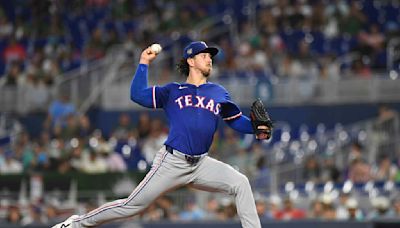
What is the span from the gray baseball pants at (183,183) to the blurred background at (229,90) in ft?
11.4

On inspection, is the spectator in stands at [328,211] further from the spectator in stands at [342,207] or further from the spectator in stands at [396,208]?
the spectator in stands at [396,208]

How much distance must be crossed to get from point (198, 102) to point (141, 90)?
19.4 inches

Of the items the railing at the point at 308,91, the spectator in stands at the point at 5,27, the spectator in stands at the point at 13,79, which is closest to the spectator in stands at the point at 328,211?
the railing at the point at 308,91

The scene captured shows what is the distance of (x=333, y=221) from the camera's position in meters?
12.7

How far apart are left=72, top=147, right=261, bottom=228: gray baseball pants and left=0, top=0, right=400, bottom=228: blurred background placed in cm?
348

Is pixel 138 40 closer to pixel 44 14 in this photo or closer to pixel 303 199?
pixel 44 14

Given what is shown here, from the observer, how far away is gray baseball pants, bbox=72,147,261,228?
9.36 metres

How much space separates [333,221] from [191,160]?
3764 mm

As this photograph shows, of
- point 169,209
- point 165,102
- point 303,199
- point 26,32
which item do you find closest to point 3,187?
point 169,209

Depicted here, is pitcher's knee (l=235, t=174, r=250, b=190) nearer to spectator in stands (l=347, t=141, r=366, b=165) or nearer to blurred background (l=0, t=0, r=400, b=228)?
blurred background (l=0, t=0, r=400, b=228)

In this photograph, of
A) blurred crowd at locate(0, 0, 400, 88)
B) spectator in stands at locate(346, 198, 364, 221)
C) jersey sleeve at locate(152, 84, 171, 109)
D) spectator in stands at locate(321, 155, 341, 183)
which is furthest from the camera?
blurred crowd at locate(0, 0, 400, 88)

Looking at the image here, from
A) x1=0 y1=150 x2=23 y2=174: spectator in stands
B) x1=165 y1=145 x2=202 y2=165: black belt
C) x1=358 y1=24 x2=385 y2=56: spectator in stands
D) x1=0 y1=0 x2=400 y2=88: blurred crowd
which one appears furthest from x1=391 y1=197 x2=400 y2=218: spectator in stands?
x1=0 y1=150 x2=23 y2=174: spectator in stands

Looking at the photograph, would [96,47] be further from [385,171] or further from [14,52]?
[385,171]

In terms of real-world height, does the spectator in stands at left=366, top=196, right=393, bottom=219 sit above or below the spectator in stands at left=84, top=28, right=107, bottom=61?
below
